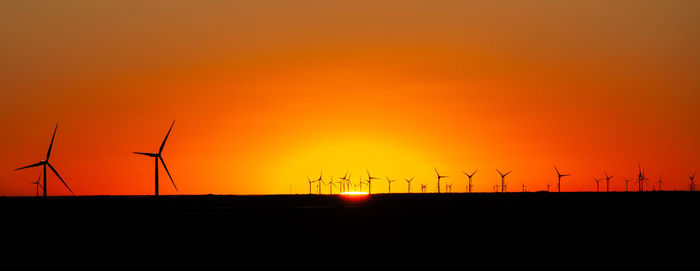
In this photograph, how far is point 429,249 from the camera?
4872cm

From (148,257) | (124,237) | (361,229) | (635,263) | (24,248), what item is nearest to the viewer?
(635,263)

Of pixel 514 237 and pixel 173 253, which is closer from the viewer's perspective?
pixel 173 253

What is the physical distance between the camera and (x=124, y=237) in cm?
6306

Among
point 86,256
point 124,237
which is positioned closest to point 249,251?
point 86,256

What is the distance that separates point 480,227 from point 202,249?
28.0m

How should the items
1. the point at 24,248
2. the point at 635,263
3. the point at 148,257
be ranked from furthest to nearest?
the point at 24,248 → the point at 148,257 → the point at 635,263

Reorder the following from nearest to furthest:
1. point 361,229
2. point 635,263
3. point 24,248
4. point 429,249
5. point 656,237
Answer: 1. point 635,263
2. point 429,249
3. point 24,248
4. point 656,237
5. point 361,229

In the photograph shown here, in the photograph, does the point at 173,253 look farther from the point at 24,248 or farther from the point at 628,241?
the point at 628,241

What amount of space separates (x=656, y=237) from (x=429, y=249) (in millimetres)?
16513

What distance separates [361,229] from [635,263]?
33022 mm

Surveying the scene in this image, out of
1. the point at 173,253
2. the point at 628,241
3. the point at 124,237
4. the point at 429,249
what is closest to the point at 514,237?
the point at 628,241

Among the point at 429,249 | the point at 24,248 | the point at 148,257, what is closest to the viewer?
the point at 148,257

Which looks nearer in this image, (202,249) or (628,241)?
(202,249)

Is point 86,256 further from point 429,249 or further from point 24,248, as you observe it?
point 429,249
